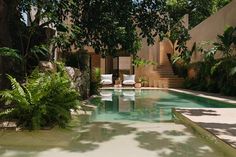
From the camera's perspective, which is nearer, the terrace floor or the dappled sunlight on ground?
the dappled sunlight on ground

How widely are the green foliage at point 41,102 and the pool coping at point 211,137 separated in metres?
2.20

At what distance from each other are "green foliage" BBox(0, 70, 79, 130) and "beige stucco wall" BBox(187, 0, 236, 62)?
1145cm

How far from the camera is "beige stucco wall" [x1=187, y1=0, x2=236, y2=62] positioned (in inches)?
633

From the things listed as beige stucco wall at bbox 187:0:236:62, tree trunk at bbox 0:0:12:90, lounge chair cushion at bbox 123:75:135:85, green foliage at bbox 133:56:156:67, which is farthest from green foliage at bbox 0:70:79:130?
lounge chair cushion at bbox 123:75:135:85

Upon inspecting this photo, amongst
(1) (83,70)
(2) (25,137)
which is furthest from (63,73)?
(1) (83,70)

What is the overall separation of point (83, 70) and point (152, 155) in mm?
8666

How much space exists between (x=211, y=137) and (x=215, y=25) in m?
13.7

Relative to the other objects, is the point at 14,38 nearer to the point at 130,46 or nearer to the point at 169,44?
the point at 130,46

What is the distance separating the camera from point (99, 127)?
6555mm

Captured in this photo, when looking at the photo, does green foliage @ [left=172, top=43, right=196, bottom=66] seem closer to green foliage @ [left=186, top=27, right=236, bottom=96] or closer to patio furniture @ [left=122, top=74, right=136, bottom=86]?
green foliage @ [left=186, top=27, right=236, bottom=96]

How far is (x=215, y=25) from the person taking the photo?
18219 millimetres

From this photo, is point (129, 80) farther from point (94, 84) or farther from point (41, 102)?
point (41, 102)

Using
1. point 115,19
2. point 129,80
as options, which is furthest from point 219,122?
point 129,80

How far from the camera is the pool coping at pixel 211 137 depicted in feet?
15.2
